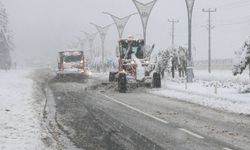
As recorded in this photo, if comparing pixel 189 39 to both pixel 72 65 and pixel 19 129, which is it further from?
pixel 19 129

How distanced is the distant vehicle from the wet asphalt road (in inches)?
1154

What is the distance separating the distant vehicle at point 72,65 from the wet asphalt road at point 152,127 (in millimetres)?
29313

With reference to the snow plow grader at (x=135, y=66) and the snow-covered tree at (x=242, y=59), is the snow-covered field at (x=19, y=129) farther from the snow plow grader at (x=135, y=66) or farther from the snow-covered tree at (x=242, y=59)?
the snow plow grader at (x=135, y=66)

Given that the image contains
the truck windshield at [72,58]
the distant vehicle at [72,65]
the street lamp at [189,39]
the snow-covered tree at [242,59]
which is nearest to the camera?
the snow-covered tree at [242,59]

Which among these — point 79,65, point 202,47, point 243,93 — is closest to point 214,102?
point 243,93

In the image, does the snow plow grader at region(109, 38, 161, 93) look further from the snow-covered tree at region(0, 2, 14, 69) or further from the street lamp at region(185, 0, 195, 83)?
the snow-covered tree at region(0, 2, 14, 69)

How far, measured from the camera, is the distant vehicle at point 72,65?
49.4 metres

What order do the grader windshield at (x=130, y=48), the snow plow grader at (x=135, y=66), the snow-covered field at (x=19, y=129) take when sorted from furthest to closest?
the grader windshield at (x=130, y=48) → the snow plow grader at (x=135, y=66) → the snow-covered field at (x=19, y=129)

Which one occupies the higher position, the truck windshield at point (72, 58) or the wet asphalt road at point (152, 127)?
the truck windshield at point (72, 58)

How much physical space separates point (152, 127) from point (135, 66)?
17.8m

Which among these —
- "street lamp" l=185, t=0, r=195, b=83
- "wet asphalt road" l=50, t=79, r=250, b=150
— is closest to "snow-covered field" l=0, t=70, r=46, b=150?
"wet asphalt road" l=50, t=79, r=250, b=150

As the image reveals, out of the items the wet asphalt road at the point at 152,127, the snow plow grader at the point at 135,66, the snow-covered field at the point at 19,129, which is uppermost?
the snow plow grader at the point at 135,66

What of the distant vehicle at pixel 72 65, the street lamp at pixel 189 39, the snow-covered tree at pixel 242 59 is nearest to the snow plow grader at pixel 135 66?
the street lamp at pixel 189 39

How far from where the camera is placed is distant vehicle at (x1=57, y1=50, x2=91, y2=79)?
1945 inches
